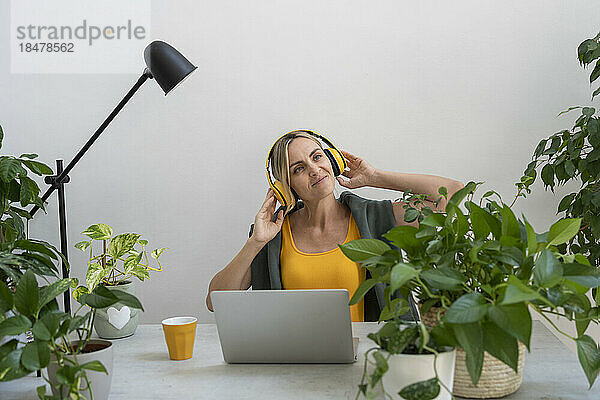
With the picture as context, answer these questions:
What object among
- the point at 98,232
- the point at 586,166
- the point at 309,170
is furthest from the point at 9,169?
the point at 586,166

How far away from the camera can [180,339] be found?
1.50m

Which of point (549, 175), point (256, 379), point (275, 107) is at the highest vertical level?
point (275, 107)

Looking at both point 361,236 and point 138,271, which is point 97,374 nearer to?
point 138,271

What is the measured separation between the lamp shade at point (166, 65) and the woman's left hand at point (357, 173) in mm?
757

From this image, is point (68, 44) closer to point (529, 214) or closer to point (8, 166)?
point (8, 166)

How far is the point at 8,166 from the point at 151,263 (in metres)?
1.24

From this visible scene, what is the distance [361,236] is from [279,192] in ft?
1.15

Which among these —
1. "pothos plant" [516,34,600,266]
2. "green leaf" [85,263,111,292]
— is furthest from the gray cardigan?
"green leaf" [85,263,111,292]

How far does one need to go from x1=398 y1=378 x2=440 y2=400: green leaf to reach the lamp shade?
146 cm

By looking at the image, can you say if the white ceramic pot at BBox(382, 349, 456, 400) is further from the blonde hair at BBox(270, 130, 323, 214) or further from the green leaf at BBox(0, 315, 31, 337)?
the blonde hair at BBox(270, 130, 323, 214)

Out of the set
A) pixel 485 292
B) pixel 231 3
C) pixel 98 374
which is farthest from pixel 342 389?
pixel 231 3

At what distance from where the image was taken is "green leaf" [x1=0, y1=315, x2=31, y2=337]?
3.56 feet

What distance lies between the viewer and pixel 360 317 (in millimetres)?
2240

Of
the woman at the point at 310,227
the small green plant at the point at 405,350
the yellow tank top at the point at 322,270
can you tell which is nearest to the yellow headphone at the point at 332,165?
the woman at the point at 310,227
